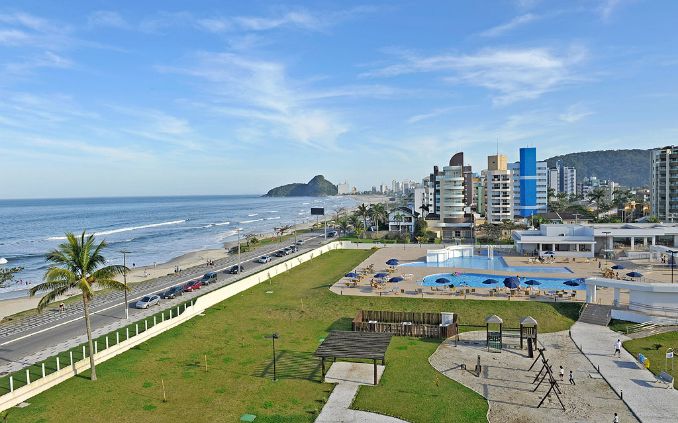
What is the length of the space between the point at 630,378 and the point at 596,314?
11459 mm

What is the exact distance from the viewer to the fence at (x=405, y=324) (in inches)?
1200

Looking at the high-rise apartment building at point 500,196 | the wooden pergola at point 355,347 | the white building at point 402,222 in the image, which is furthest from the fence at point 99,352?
the high-rise apartment building at point 500,196

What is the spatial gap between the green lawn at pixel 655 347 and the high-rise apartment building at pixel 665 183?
268 feet

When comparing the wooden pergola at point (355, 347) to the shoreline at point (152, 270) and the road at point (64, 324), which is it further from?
the shoreline at point (152, 270)

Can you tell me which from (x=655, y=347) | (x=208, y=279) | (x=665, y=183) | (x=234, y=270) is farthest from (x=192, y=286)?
(x=665, y=183)

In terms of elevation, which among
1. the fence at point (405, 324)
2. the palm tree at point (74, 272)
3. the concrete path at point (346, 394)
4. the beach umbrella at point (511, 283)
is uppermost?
the palm tree at point (74, 272)

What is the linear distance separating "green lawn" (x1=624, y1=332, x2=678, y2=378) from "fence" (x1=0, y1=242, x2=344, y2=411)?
95.9ft

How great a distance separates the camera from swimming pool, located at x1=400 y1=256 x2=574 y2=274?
5416 centimetres

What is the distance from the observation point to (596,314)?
111ft

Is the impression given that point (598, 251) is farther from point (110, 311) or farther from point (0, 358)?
point (0, 358)

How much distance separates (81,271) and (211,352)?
922cm

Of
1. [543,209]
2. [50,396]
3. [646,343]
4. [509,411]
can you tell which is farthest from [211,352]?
[543,209]

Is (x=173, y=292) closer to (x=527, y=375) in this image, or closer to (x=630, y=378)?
(x=527, y=375)

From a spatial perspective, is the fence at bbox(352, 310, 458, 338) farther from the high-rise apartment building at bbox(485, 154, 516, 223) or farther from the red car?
the high-rise apartment building at bbox(485, 154, 516, 223)
